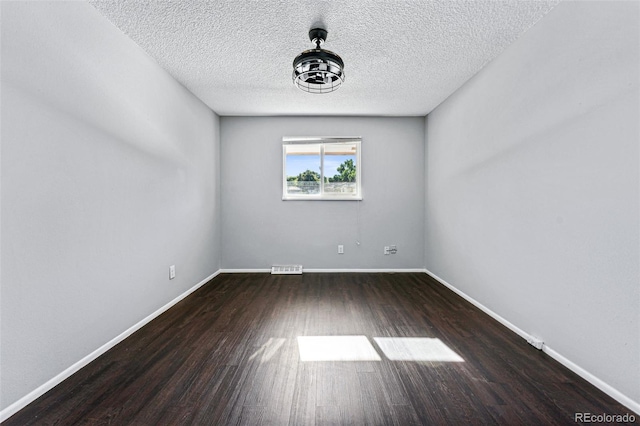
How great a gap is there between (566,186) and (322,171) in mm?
3023

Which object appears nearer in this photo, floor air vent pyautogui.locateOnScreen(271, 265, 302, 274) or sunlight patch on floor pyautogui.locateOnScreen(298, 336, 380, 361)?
sunlight patch on floor pyautogui.locateOnScreen(298, 336, 380, 361)

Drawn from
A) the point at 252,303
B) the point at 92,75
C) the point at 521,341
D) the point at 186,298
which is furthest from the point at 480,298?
the point at 92,75

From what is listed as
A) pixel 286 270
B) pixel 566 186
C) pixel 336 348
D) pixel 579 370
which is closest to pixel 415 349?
pixel 336 348

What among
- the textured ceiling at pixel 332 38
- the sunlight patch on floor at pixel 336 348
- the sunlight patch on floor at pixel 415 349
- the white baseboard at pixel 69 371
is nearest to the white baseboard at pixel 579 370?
the sunlight patch on floor at pixel 415 349

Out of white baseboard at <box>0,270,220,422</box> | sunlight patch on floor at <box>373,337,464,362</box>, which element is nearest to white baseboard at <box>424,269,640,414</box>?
sunlight patch on floor at <box>373,337,464,362</box>

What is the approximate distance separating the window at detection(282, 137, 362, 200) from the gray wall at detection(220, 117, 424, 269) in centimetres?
13

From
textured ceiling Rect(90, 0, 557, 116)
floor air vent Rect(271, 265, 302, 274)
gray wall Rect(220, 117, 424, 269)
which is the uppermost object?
textured ceiling Rect(90, 0, 557, 116)

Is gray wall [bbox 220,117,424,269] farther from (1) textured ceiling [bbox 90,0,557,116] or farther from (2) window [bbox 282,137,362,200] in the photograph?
(1) textured ceiling [bbox 90,0,557,116]

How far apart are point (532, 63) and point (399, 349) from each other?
2399 mm

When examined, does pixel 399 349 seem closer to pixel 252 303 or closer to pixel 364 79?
pixel 252 303

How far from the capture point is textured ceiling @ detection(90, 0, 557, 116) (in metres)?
1.88

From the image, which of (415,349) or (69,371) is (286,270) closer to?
(415,349)

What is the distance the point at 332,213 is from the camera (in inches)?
169

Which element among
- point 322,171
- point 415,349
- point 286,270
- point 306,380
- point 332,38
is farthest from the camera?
point 322,171
